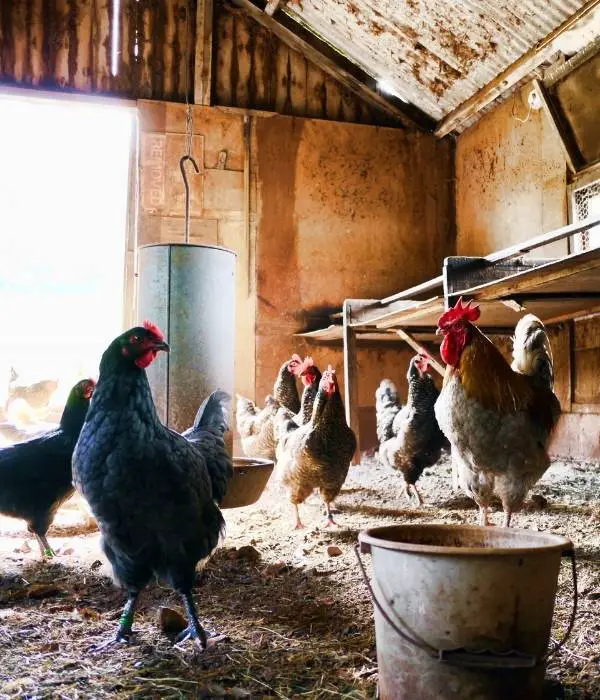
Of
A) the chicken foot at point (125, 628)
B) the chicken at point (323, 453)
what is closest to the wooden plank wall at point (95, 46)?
the chicken at point (323, 453)

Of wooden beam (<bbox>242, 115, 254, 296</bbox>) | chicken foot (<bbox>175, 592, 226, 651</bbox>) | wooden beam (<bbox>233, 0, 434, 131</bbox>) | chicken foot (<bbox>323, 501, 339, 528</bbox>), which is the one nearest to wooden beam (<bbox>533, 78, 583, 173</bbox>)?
wooden beam (<bbox>233, 0, 434, 131</bbox>)

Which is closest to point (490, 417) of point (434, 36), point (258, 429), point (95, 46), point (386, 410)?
point (386, 410)

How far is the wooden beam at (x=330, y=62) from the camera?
10.3m

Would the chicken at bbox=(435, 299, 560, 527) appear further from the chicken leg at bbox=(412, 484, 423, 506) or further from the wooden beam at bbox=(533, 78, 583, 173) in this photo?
the wooden beam at bbox=(533, 78, 583, 173)

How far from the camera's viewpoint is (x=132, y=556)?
2.86 m

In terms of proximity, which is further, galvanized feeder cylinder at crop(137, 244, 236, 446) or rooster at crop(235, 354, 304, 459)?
rooster at crop(235, 354, 304, 459)

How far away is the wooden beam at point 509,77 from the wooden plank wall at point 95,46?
4.38 metres

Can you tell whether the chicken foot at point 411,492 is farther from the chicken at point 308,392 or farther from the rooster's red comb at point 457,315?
the rooster's red comb at point 457,315

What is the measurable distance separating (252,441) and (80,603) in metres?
4.48

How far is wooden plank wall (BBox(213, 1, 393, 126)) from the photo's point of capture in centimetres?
1029

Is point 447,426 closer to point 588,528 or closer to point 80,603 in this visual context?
point 588,528

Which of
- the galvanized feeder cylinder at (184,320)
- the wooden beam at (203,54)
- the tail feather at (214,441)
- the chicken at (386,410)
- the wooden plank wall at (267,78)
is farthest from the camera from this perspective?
the wooden plank wall at (267,78)

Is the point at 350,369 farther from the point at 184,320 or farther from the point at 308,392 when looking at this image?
the point at 184,320

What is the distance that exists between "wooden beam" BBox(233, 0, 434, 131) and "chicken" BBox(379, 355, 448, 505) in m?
6.34
